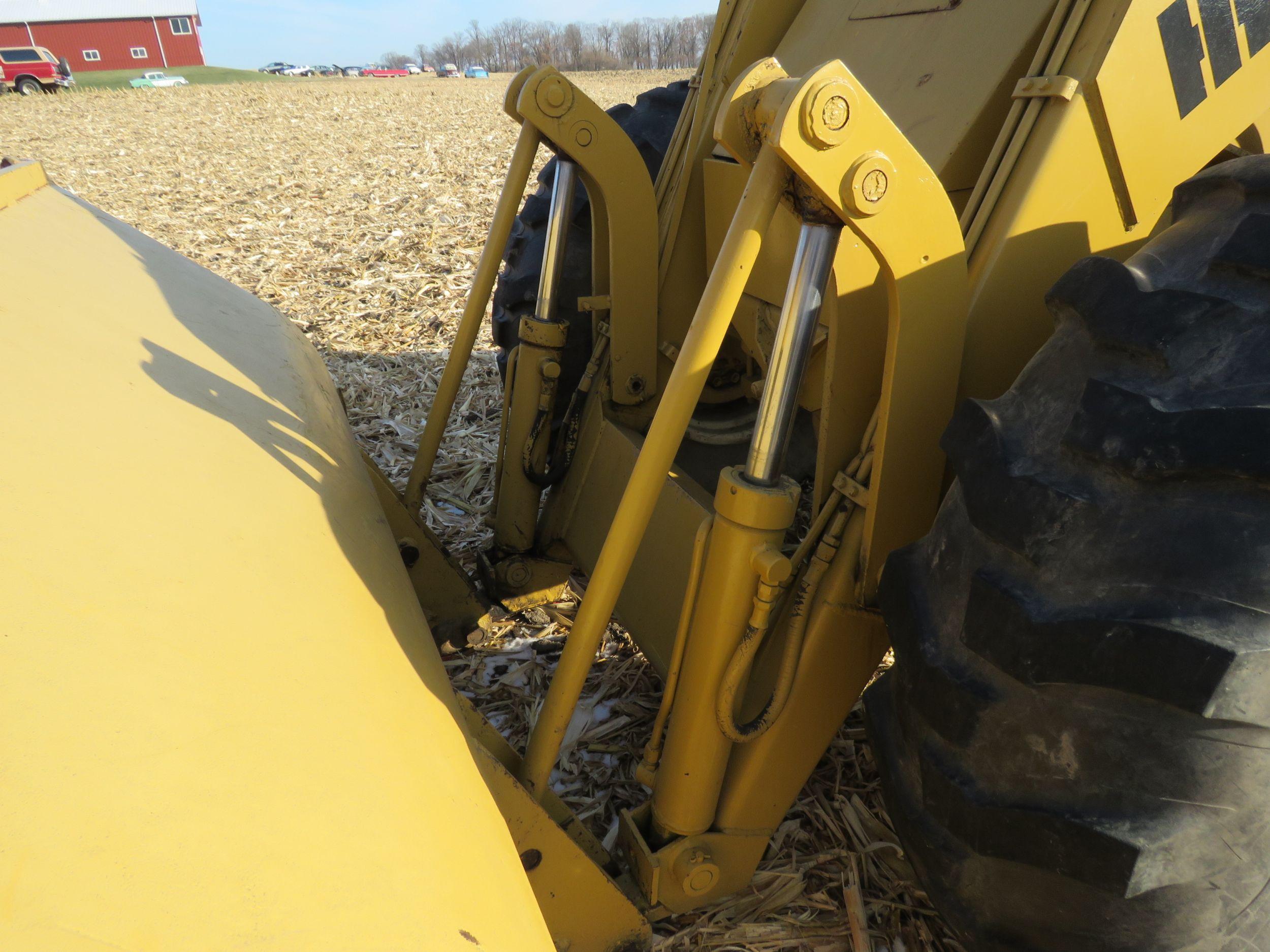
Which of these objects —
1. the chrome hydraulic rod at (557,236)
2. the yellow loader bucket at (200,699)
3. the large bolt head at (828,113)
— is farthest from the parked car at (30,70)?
the large bolt head at (828,113)

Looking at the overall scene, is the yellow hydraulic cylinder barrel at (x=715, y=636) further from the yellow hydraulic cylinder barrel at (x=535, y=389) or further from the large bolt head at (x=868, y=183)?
the yellow hydraulic cylinder barrel at (x=535, y=389)

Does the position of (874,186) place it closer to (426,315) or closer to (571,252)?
(571,252)

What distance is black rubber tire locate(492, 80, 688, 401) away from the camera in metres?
2.79

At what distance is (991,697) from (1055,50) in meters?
1.06

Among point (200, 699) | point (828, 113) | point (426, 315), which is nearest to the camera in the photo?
point (200, 699)

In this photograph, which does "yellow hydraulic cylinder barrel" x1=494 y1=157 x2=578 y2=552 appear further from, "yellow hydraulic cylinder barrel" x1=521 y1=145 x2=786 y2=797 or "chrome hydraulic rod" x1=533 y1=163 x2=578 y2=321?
"yellow hydraulic cylinder barrel" x1=521 y1=145 x2=786 y2=797

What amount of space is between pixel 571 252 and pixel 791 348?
1534 mm

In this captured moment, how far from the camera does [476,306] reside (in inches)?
92.8

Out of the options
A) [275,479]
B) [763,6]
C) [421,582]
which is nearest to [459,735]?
[275,479]

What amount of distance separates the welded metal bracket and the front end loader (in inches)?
1.0

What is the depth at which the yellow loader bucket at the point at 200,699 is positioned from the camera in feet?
2.44

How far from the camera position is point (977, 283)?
58.7 inches

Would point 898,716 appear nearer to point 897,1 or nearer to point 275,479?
point 275,479

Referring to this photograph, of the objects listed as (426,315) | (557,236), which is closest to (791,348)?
(557,236)
